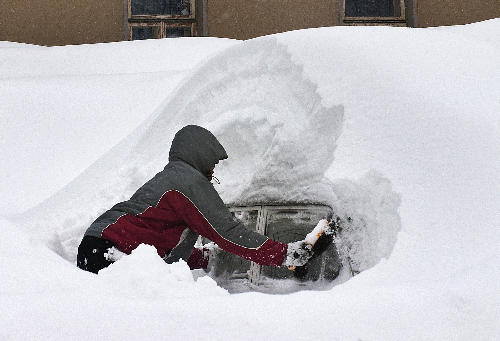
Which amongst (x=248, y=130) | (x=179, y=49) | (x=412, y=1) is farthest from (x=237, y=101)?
(x=412, y=1)

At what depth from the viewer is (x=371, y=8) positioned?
332 inches

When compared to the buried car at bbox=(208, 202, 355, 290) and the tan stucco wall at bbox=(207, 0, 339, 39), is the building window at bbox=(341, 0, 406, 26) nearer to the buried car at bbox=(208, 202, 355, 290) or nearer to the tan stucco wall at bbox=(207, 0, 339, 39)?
the tan stucco wall at bbox=(207, 0, 339, 39)

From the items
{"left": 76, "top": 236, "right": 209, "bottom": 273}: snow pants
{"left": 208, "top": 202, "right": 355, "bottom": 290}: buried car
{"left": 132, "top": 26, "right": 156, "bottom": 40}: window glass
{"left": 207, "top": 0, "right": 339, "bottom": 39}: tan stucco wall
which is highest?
{"left": 207, "top": 0, "right": 339, "bottom": 39}: tan stucco wall

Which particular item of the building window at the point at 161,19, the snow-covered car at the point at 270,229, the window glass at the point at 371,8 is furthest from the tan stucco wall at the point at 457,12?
the snow-covered car at the point at 270,229

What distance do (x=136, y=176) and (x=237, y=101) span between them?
641 millimetres

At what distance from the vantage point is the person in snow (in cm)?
246

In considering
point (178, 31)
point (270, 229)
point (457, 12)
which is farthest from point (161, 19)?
point (270, 229)

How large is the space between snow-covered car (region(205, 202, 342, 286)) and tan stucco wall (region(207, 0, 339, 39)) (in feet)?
17.4

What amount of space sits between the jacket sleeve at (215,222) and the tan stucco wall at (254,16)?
5.84m

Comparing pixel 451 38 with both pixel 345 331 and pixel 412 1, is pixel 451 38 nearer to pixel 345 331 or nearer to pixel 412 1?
pixel 345 331

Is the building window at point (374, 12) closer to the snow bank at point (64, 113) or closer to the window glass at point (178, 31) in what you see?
the window glass at point (178, 31)

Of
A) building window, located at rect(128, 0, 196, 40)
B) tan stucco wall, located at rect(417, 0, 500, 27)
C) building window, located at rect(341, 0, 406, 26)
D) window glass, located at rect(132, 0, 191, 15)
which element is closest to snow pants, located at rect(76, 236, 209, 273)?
building window, located at rect(128, 0, 196, 40)

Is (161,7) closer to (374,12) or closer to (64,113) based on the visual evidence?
(374,12)

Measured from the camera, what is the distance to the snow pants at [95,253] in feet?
8.01
